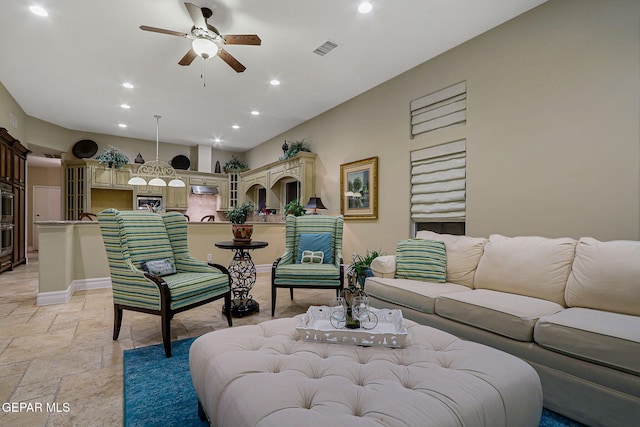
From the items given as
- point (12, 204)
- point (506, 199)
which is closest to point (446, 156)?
point (506, 199)

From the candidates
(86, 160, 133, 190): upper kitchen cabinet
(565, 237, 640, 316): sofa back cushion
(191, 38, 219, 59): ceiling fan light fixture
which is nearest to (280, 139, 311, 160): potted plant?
(191, 38, 219, 59): ceiling fan light fixture

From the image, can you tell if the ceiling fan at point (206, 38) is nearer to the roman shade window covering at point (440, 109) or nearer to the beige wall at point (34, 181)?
the roman shade window covering at point (440, 109)

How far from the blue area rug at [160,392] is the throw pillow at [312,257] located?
161 centimetres

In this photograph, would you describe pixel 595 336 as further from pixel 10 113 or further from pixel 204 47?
pixel 10 113

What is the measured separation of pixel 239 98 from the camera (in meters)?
5.23

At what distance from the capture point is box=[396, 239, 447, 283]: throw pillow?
287cm

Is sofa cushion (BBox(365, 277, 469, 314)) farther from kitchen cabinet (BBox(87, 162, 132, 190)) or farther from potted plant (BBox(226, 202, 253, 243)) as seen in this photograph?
kitchen cabinet (BBox(87, 162, 132, 190))

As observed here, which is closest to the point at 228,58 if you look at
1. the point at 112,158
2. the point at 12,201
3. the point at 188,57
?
the point at 188,57

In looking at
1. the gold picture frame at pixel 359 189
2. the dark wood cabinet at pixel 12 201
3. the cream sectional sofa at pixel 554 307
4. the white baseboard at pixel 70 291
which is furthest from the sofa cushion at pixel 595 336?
the dark wood cabinet at pixel 12 201

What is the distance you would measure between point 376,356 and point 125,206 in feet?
27.4

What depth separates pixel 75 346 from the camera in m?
2.49

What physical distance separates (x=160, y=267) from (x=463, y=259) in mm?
2752

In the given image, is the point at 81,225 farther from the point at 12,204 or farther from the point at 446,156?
the point at 446,156

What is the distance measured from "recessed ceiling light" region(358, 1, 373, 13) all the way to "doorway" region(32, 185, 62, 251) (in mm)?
10713
